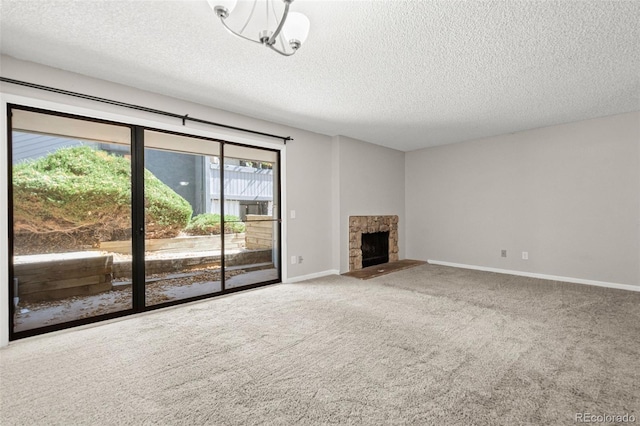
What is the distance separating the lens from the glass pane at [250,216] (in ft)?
13.8

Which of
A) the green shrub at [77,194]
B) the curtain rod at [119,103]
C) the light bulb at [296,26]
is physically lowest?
the green shrub at [77,194]

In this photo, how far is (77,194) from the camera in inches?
121

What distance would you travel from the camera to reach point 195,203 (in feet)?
12.9

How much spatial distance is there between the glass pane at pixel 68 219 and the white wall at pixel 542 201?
5.46m

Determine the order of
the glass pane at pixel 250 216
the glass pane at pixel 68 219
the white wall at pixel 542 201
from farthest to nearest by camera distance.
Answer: the glass pane at pixel 250 216 < the white wall at pixel 542 201 < the glass pane at pixel 68 219

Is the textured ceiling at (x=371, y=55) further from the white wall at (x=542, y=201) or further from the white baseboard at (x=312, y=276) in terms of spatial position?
the white baseboard at (x=312, y=276)

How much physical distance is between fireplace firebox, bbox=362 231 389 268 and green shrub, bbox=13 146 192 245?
3.87 m

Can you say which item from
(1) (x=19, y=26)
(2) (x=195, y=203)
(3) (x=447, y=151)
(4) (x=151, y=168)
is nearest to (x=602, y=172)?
(3) (x=447, y=151)

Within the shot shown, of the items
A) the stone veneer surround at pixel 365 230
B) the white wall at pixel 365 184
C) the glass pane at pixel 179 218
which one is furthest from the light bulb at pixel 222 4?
the stone veneer surround at pixel 365 230

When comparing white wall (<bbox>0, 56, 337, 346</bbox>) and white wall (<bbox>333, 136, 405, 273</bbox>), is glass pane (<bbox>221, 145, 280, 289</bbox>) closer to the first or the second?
white wall (<bbox>0, 56, 337, 346</bbox>)

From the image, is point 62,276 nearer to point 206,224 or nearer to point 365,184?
point 206,224

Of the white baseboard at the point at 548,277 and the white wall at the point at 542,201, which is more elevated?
the white wall at the point at 542,201

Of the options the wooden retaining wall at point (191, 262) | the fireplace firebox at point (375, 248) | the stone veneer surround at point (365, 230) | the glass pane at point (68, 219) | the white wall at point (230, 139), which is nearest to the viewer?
the white wall at point (230, 139)

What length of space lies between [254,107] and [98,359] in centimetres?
307
